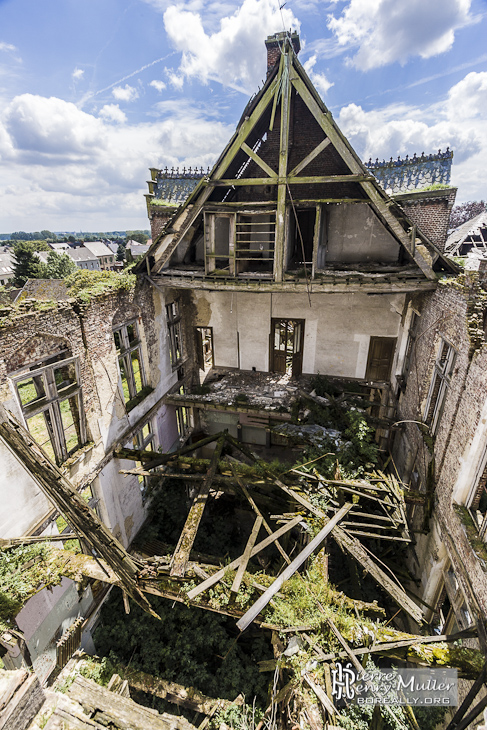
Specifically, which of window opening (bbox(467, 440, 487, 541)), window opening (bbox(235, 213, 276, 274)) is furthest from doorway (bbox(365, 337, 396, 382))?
window opening (bbox(467, 440, 487, 541))

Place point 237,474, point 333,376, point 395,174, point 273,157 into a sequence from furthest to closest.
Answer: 1. point 333,376
2. point 273,157
3. point 395,174
4. point 237,474

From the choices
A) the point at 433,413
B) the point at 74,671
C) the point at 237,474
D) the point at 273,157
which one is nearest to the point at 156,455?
the point at 237,474

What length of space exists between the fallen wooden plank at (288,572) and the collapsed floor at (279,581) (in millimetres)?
22

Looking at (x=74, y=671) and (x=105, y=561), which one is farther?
(x=74, y=671)

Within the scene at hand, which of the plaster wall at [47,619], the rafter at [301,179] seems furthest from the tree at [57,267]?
the plaster wall at [47,619]

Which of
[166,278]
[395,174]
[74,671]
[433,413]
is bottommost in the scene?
[74,671]

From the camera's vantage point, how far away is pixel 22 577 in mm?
6227

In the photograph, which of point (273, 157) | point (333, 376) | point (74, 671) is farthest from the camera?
point (333, 376)

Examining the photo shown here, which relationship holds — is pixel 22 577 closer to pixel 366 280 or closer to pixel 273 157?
pixel 366 280

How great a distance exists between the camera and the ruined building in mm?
6355

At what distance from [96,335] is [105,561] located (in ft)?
17.1

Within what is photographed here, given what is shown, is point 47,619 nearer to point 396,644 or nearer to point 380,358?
point 396,644

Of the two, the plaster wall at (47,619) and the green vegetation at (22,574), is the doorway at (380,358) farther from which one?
the plaster wall at (47,619)

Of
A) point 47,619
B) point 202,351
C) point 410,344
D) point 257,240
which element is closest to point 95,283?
point 257,240
